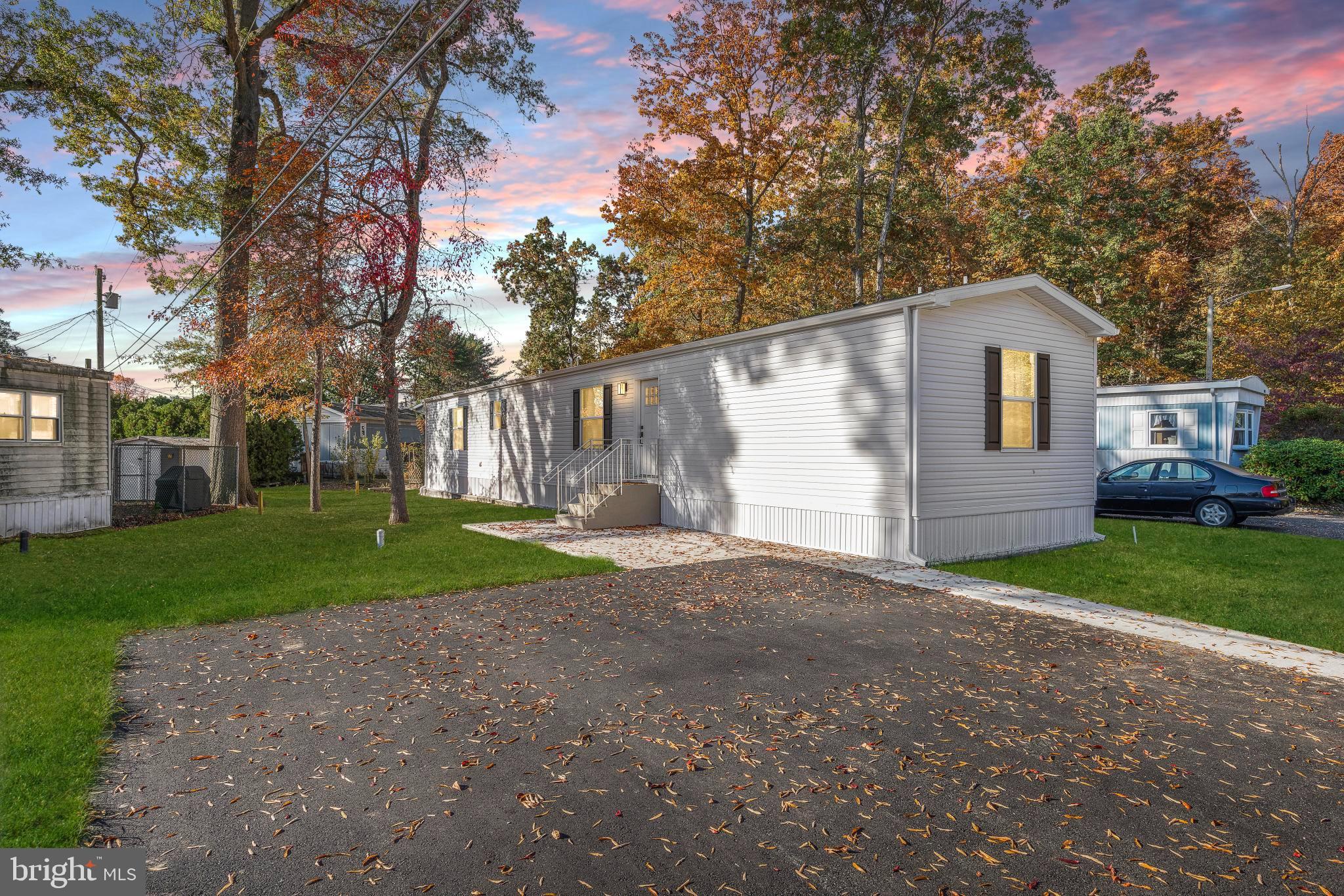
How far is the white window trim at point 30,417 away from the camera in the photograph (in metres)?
12.6

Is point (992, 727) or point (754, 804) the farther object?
point (992, 727)

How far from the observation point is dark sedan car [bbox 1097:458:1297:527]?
12.9 meters

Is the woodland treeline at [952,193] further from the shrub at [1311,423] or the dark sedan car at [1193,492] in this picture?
the dark sedan car at [1193,492]

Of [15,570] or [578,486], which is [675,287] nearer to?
[578,486]

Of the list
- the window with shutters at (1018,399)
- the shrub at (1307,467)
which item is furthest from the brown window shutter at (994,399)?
the shrub at (1307,467)

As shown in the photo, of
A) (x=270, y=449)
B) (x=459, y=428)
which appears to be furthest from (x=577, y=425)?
(x=270, y=449)

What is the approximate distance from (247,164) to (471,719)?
18845 millimetres

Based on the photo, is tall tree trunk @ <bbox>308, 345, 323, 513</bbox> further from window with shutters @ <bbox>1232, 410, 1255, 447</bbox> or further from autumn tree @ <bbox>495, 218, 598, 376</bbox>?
window with shutters @ <bbox>1232, 410, 1255, 447</bbox>

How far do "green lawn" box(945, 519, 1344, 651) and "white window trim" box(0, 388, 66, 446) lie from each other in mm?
16709

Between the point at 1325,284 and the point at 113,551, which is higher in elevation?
the point at 1325,284

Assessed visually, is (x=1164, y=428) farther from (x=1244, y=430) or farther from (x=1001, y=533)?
(x=1001, y=533)

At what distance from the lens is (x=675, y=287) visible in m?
22.3

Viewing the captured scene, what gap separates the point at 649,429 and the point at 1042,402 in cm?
754

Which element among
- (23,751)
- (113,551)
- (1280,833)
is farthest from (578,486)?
(1280,833)
